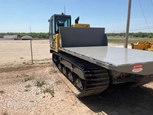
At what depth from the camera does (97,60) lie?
339 cm

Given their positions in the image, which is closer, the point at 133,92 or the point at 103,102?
the point at 103,102

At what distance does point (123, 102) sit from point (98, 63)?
190 cm

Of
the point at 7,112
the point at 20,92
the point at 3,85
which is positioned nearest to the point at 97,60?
the point at 7,112

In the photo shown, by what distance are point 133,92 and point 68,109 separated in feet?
7.63

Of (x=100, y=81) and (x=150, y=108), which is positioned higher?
(x=100, y=81)

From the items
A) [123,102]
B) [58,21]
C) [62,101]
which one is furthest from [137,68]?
[58,21]

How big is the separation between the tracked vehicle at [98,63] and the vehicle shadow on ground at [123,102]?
1.34 ft

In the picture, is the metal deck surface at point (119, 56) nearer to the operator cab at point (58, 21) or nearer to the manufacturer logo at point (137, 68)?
the manufacturer logo at point (137, 68)

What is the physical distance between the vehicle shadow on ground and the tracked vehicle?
41 cm

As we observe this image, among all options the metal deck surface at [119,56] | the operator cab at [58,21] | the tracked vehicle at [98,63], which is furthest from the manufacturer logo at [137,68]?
the operator cab at [58,21]

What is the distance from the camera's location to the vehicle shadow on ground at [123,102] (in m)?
4.12

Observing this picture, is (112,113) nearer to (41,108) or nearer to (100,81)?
(100,81)

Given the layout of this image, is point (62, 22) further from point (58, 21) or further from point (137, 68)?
point (137, 68)

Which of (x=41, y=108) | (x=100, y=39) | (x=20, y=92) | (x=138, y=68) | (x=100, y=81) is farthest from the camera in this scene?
(x=100, y=39)
